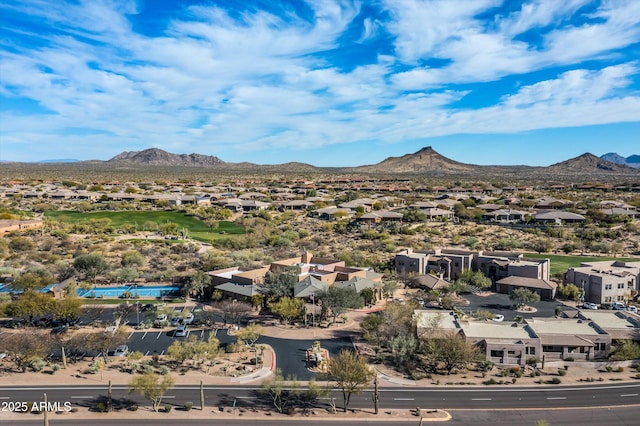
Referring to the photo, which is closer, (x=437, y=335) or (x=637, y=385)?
(x=637, y=385)

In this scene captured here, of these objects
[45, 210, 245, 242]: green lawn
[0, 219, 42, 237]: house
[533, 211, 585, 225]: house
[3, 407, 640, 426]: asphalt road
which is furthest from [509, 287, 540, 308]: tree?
[0, 219, 42, 237]: house

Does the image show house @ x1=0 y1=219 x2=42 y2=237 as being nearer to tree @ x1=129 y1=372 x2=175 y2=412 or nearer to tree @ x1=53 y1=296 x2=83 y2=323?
tree @ x1=53 y1=296 x2=83 y2=323

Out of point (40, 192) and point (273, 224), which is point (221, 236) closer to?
point (273, 224)

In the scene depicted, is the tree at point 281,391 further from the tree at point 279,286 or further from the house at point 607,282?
the house at point 607,282

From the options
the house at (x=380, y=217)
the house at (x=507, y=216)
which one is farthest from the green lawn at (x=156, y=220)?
the house at (x=507, y=216)

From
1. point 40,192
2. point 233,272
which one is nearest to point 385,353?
point 233,272

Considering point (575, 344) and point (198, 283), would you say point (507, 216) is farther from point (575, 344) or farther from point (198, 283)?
point (198, 283)
